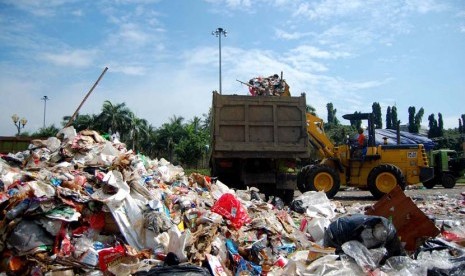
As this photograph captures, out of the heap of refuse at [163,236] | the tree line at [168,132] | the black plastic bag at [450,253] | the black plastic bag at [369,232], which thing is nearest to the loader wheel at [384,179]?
the heap of refuse at [163,236]

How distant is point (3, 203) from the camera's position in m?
4.42

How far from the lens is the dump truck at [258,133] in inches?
318

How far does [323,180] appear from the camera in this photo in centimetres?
1047

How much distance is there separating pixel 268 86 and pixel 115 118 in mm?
31429

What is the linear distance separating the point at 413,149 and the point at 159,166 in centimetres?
734

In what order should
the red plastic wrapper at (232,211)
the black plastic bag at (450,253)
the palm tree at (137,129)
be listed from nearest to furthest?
the black plastic bag at (450,253)
the red plastic wrapper at (232,211)
the palm tree at (137,129)

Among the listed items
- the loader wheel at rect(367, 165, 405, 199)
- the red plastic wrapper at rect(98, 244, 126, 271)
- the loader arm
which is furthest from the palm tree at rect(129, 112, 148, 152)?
the red plastic wrapper at rect(98, 244, 126, 271)

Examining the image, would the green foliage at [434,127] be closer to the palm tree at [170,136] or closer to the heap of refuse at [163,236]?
the palm tree at [170,136]

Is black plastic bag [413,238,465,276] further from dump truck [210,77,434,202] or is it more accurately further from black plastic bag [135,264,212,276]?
dump truck [210,77,434,202]

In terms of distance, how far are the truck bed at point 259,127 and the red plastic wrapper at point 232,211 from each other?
2747 mm

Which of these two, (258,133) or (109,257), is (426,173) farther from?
(109,257)

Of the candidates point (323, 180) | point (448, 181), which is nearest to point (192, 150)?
point (448, 181)

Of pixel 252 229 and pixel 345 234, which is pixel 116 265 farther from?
pixel 345 234

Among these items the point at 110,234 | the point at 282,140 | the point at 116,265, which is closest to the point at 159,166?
the point at 282,140
